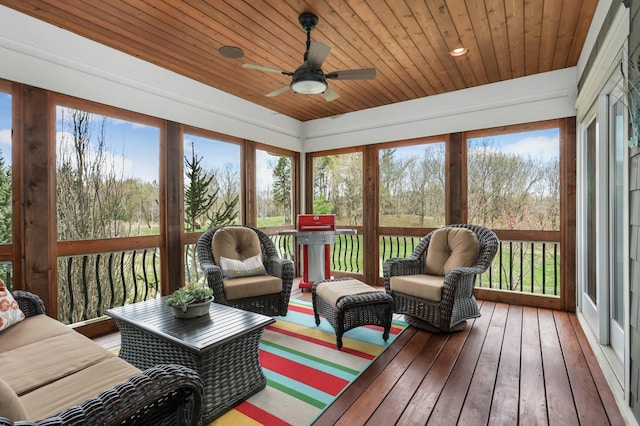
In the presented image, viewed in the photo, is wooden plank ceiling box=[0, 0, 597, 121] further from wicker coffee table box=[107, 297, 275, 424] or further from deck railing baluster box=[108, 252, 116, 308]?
wicker coffee table box=[107, 297, 275, 424]

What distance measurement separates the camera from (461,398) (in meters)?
2.01

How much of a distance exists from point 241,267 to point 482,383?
95.8 inches

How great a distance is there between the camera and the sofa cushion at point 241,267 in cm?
341

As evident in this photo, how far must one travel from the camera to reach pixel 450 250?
3.57 metres

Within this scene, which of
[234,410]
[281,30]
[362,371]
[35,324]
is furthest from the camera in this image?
[281,30]

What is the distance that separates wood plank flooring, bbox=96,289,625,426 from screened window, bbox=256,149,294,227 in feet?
8.98

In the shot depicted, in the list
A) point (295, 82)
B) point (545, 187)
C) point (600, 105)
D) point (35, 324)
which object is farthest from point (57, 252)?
point (545, 187)

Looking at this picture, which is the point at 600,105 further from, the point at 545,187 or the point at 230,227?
the point at 230,227

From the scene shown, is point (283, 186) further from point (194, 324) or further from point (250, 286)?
point (194, 324)

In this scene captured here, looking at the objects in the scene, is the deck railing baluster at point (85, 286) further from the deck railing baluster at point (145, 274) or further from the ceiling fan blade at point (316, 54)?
the ceiling fan blade at point (316, 54)

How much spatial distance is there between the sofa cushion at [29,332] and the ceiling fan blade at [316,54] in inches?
99.0

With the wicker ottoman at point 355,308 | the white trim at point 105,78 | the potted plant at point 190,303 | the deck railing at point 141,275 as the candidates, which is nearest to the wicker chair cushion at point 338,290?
the wicker ottoman at point 355,308

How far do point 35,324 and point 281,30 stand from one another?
2.91 m

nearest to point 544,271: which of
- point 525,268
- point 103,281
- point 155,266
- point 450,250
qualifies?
point 525,268
